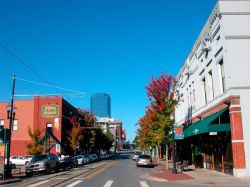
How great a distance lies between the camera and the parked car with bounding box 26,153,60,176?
89.3ft

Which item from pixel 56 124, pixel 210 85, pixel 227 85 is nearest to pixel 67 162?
pixel 210 85

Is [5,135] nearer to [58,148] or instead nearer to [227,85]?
[227,85]

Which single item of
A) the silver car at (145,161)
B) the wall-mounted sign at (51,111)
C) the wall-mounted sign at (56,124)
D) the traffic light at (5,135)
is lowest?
the silver car at (145,161)

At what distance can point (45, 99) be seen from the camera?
2333 inches

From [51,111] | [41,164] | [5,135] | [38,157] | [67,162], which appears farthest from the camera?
[51,111]

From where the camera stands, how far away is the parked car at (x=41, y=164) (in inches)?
1072

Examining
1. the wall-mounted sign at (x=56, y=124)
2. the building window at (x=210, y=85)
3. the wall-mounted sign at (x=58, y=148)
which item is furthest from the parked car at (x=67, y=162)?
the building window at (x=210, y=85)

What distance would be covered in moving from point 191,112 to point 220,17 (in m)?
13.1

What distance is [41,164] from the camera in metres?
28.0

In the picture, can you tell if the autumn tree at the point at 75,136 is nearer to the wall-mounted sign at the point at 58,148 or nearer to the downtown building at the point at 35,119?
the downtown building at the point at 35,119

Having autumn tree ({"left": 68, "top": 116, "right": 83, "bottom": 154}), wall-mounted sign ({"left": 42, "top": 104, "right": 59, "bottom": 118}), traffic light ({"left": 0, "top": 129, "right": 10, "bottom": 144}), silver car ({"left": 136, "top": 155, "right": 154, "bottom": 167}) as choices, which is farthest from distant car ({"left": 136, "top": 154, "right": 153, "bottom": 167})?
wall-mounted sign ({"left": 42, "top": 104, "right": 59, "bottom": 118})

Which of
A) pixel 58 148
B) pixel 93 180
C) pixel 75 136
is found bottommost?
pixel 93 180

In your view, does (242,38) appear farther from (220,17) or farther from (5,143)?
(5,143)

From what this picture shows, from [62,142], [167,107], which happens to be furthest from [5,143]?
[62,142]
